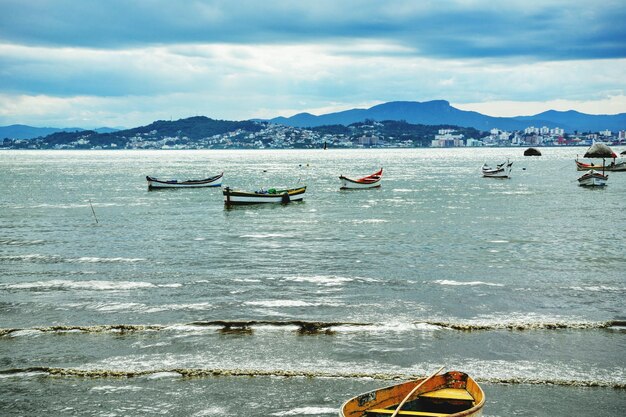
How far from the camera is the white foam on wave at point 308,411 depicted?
44.4ft

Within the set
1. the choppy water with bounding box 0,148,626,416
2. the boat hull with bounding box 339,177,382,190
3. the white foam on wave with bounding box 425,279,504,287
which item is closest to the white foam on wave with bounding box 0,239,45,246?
the choppy water with bounding box 0,148,626,416

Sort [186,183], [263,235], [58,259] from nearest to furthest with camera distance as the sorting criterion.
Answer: [58,259]
[263,235]
[186,183]

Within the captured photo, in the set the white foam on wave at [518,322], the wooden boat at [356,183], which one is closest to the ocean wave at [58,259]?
the white foam on wave at [518,322]

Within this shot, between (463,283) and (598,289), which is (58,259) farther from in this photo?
(598,289)

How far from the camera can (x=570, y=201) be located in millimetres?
66312

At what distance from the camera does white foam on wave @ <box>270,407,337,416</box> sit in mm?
13539

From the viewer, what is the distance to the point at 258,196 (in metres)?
63.7

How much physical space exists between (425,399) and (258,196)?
52.9m

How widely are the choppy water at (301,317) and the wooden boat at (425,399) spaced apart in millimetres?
2114

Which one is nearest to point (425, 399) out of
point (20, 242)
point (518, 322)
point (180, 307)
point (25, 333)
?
point (518, 322)

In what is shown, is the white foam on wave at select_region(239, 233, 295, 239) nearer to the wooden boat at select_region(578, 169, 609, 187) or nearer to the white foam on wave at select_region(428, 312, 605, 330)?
the white foam on wave at select_region(428, 312, 605, 330)

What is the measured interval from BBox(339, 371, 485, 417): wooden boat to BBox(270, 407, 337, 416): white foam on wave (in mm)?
2688

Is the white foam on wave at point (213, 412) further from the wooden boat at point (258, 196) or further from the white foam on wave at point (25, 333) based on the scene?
the wooden boat at point (258, 196)

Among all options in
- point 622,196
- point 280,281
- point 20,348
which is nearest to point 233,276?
point 280,281
